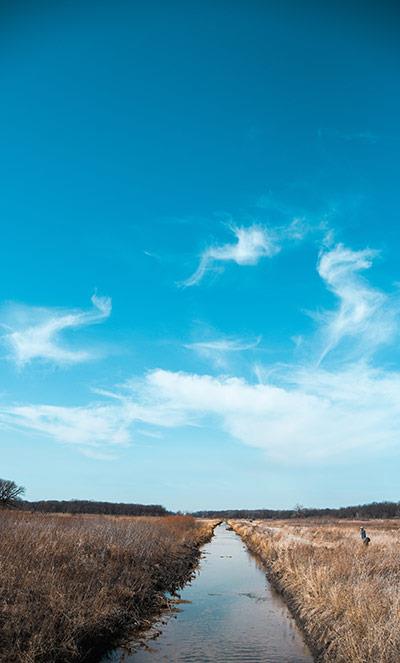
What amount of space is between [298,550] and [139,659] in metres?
15.2

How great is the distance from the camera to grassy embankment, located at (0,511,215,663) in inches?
375

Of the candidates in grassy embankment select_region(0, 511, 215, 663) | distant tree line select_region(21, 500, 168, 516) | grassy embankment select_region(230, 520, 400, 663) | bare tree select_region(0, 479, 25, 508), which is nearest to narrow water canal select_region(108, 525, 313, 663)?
grassy embankment select_region(230, 520, 400, 663)

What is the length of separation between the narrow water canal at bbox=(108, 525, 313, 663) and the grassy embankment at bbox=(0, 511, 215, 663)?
3.14 ft

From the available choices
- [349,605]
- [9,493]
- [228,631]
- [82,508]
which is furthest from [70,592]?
[82,508]

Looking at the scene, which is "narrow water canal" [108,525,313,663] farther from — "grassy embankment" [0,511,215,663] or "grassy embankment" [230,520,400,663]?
"grassy embankment" [0,511,215,663]

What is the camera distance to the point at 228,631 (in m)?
13.8

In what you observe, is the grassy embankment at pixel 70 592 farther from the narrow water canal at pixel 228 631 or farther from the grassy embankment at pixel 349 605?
the grassy embankment at pixel 349 605

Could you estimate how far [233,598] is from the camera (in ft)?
63.8

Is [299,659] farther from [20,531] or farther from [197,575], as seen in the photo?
[197,575]

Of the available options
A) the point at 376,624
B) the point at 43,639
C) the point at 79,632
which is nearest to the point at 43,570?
the point at 79,632

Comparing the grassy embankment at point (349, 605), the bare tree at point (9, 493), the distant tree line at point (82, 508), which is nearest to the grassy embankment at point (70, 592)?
the grassy embankment at point (349, 605)

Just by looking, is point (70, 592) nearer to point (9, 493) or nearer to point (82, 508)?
point (9, 493)

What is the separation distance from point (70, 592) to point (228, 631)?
4785 millimetres

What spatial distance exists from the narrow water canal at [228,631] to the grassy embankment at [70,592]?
958 millimetres
